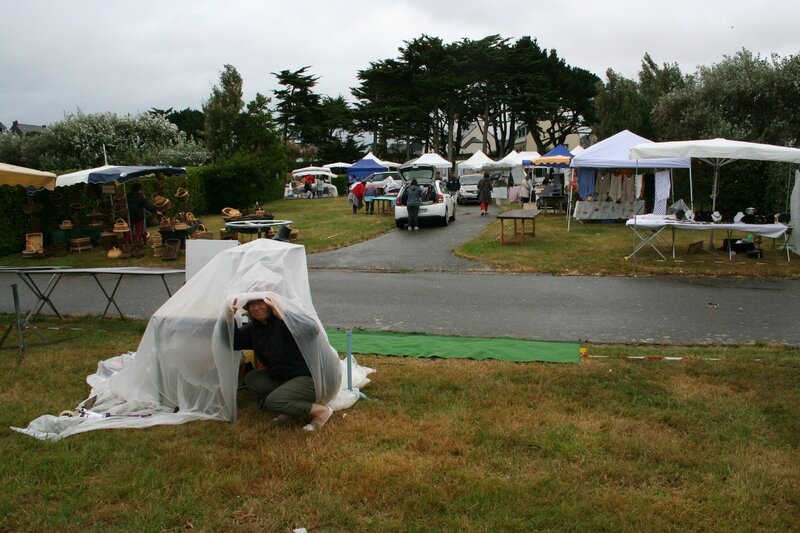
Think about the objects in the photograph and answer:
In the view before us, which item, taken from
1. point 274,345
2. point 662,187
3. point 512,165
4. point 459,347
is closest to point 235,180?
point 512,165

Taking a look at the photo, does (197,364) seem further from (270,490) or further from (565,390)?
(565,390)

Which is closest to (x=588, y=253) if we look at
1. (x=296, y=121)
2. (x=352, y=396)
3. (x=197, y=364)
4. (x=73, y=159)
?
(x=352, y=396)

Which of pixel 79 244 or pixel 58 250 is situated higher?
pixel 79 244

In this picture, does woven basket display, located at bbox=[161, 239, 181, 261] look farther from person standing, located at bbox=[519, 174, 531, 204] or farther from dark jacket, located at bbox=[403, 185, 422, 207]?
person standing, located at bbox=[519, 174, 531, 204]

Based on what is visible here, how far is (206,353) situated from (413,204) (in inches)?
590

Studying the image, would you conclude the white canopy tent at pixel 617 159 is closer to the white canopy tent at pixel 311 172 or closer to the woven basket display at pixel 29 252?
the woven basket display at pixel 29 252

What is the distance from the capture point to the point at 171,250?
14773 mm

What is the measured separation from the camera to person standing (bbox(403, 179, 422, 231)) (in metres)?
19.4

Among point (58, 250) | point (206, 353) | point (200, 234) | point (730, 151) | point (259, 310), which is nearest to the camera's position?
point (259, 310)

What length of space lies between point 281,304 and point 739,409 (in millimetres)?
3790

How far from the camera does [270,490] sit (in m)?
3.76

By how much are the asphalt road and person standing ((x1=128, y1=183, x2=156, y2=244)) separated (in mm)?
3303

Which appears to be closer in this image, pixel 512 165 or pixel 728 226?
pixel 728 226

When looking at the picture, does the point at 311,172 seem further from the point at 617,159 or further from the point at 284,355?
the point at 284,355
